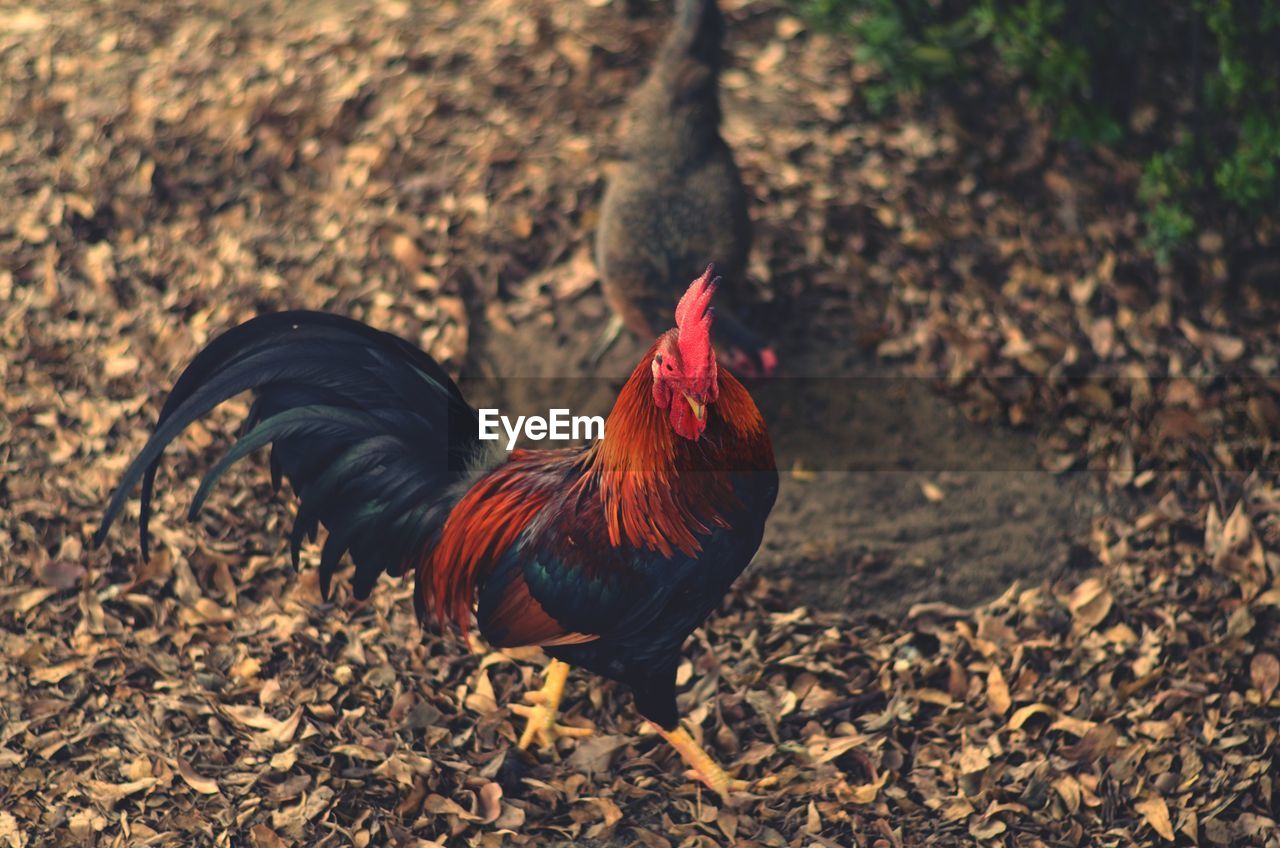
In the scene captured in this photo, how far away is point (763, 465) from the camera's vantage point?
411 centimetres

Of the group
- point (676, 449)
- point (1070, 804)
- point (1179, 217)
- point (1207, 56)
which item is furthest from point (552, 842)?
point (1207, 56)

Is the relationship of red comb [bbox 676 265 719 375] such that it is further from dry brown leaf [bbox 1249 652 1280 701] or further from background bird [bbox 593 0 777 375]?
dry brown leaf [bbox 1249 652 1280 701]

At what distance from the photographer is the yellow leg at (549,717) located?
16.6 ft

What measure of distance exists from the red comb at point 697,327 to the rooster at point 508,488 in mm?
30

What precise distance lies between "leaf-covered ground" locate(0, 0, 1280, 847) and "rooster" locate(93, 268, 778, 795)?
2.58ft

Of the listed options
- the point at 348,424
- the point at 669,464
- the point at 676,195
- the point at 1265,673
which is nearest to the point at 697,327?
the point at 669,464

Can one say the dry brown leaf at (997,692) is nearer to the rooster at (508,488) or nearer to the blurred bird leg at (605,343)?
the rooster at (508,488)

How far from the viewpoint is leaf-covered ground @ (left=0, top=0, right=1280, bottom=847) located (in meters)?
4.88

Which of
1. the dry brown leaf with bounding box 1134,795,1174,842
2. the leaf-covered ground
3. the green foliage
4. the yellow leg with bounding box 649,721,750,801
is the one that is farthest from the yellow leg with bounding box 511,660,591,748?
the green foliage

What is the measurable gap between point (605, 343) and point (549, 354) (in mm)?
298

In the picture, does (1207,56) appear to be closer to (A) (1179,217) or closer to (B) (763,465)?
(A) (1179,217)

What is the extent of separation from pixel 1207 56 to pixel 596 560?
5742 mm

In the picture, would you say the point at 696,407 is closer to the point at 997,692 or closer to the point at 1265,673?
the point at 997,692

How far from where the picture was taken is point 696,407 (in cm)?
384
